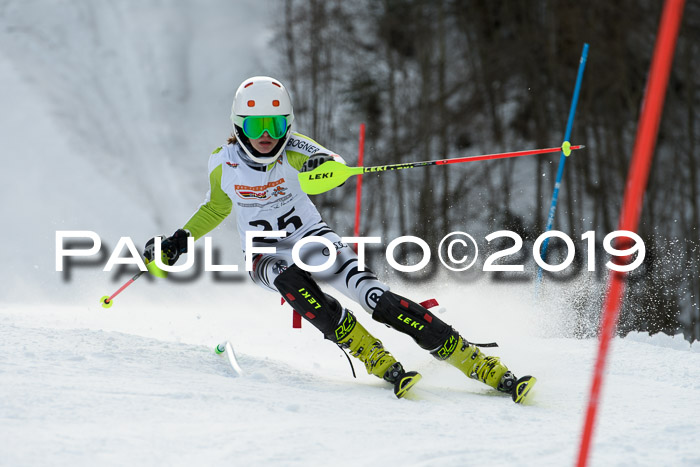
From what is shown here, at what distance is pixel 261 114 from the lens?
3.71 metres

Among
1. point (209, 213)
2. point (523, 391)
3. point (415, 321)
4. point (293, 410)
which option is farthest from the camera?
point (209, 213)

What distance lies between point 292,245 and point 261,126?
0.63 meters

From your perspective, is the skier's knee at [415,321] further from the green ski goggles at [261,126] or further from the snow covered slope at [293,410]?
the green ski goggles at [261,126]

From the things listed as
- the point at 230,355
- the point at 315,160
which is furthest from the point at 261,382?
the point at 315,160

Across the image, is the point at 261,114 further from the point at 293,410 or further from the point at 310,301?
the point at 293,410

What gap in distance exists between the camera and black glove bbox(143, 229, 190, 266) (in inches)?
155

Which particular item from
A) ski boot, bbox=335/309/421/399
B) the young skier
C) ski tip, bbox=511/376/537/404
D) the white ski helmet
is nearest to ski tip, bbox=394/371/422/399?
the young skier

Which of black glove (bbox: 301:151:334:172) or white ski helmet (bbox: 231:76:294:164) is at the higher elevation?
white ski helmet (bbox: 231:76:294:164)

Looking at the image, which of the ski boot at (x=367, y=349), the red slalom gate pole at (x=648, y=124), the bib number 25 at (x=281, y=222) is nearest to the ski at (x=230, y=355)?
the ski boot at (x=367, y=349)

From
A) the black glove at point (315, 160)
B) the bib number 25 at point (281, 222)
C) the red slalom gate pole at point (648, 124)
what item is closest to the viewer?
the red slalom gate pole at point (648, 124)

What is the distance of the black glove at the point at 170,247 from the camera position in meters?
3.93

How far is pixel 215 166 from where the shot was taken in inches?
154

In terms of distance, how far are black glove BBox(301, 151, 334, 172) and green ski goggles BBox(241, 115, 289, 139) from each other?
20 centimetres

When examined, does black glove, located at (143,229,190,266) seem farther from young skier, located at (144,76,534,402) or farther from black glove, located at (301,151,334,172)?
black glove, located at (301,151,334,172)
